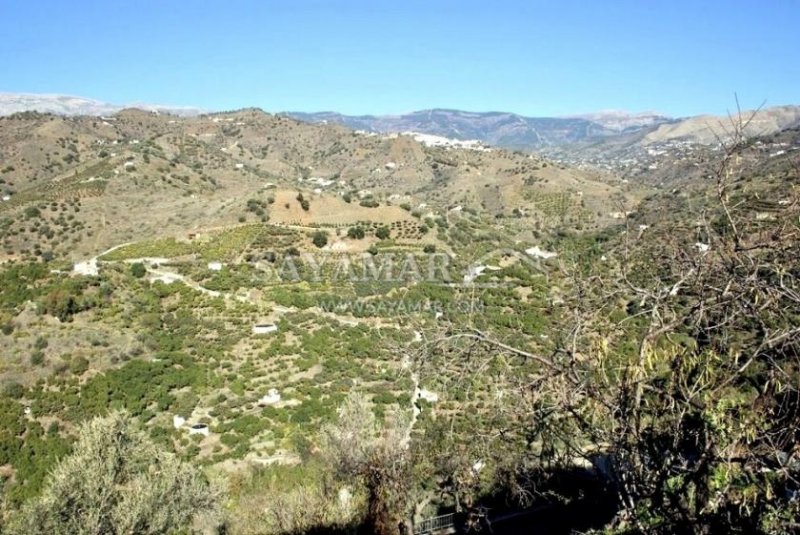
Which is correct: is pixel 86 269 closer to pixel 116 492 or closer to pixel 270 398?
pixel 270 398

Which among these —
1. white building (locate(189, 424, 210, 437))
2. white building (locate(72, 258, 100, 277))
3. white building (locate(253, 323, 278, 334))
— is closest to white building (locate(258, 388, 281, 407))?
white building (locate(189, 424, 210, 437))

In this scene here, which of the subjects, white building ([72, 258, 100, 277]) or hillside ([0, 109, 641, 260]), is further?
hillside ([0, 109, 641, 260])

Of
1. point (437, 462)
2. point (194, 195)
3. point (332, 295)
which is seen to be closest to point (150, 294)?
point (332, 295)

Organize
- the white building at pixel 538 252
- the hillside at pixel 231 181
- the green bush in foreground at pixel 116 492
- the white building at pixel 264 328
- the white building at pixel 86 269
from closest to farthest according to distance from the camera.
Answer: the green bush in foreground at pixel 116 492
the white building at pixel 264 328
the white building at pixel 86 269
the white building at pixel 538 252
the hillside at pixel 231 181

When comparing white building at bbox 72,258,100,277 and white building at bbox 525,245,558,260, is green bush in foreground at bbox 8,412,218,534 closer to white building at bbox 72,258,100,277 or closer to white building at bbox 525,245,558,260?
white building at bbox 72,258,100,277

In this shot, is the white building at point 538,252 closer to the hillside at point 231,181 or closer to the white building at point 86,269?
the hillside at point 231,181

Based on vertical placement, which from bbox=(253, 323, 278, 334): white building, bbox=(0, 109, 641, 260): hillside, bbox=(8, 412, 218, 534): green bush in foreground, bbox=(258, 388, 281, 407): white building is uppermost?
bbox=(0, 109, 641, 260): hillside

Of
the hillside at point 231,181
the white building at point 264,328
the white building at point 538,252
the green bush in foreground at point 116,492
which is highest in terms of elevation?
the hillside at point 231,181

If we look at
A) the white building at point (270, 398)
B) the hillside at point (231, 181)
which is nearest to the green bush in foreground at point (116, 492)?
the white building at point (270, 398)

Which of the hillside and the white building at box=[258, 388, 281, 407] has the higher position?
the hillside

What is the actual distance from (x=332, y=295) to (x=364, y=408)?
19615 mm

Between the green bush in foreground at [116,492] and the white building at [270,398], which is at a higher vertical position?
the green bush in foreground at [116,492]

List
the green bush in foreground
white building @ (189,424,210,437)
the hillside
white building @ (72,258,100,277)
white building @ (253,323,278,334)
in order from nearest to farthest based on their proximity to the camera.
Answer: the green bush in foreground → white building @ (189,424,210,437) → white building @ (253,323,278,334) → white building @ (72,258,100,277) → the hillside

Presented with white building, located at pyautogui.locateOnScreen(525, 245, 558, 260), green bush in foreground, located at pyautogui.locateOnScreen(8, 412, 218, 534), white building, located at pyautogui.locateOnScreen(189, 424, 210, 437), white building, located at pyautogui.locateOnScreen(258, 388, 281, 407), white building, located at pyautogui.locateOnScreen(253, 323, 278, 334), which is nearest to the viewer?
green bush in foreground, located at pyautogui.locateOnScreen(8, 412, 218, 534)
